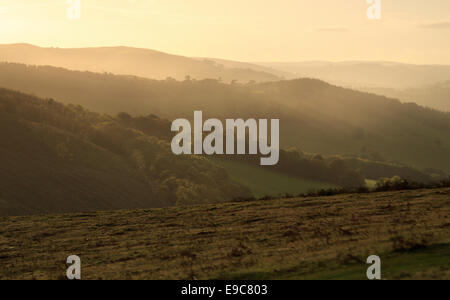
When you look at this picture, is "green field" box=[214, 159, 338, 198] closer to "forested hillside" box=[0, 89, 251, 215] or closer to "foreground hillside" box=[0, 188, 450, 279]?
"forested hillside" box=[0, 89, 251, 215]

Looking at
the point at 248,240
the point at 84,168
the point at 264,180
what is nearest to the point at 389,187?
the point at 248,240

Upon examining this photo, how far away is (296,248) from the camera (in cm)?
1514

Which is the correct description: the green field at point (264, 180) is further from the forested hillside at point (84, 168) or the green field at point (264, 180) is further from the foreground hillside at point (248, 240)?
the foreground hillside at point (248, 240)

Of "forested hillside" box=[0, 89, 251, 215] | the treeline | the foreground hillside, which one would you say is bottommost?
the foreground hillside

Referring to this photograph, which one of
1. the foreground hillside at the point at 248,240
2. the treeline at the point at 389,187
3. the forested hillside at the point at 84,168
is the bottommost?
the foreground hillside at the point at 248,240

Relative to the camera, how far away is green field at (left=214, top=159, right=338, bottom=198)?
3548 inches

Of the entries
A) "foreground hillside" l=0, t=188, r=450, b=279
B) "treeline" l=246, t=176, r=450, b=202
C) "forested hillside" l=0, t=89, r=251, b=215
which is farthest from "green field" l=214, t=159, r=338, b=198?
"foreground hillside" l=0, t=188, r=450, b=279

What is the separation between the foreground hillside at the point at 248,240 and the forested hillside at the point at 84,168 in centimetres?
2790

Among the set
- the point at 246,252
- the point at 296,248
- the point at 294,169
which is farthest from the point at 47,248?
the point at 294,169

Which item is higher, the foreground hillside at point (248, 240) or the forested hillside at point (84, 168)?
the forested hillside at point (84, 168)

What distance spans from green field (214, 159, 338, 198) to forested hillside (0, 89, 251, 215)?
6157 mm

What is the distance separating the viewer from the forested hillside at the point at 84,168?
2079 inches

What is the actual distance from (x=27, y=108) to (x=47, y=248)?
231 feet

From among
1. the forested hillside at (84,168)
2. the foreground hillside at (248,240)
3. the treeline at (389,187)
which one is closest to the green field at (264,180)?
the forested hillside at (84,168)
